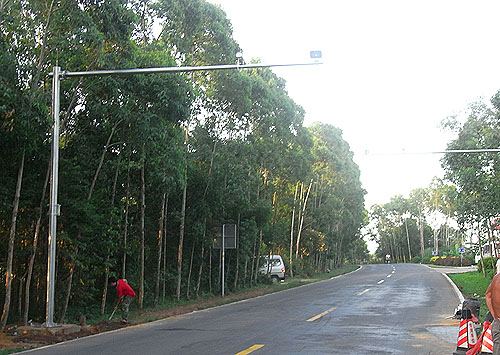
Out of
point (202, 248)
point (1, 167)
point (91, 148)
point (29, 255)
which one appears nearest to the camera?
point (1, 167)

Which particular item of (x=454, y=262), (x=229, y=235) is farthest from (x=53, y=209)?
(x=454, y=262)

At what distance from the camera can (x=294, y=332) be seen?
12945 millimetres

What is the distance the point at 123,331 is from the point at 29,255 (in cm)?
333

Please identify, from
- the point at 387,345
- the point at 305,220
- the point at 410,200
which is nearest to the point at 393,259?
the point at 410,200

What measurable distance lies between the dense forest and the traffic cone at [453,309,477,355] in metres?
9.50

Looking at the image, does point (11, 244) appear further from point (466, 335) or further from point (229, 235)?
point (229, 235)

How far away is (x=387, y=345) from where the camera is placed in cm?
1105

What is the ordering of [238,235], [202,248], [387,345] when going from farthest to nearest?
[238,235], [202,248], [387,345]

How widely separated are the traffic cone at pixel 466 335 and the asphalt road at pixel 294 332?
4.35 ft

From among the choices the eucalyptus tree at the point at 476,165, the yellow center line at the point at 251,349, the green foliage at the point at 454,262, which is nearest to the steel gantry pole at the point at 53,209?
the yellow center line at the point at 251,349

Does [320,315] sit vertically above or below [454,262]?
above

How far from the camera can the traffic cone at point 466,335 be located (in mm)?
8922

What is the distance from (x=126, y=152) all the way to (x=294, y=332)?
8.12m

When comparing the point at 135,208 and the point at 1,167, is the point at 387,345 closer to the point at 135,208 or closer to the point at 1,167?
the point at 1,167
